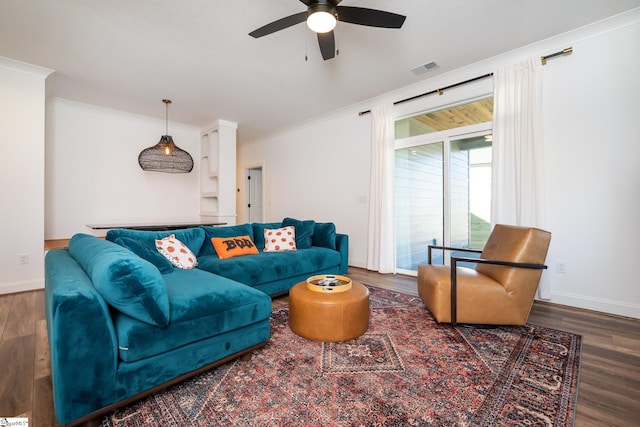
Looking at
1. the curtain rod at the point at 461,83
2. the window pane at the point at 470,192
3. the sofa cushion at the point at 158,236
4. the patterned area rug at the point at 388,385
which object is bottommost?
the patterned area rug at the point at 388,385

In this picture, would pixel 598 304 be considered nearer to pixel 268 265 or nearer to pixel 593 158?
pixel 593 158

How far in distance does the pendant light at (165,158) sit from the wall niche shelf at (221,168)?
2.61ft

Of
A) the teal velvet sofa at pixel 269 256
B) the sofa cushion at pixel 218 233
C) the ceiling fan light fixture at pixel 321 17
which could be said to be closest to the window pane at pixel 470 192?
the teal velvet sofa at pixel 269 256

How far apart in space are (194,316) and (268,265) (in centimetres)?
147

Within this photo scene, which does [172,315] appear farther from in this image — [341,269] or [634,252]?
[634,252]

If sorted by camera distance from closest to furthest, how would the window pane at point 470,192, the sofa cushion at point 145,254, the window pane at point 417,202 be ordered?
1. the sofa cushion at point 145,254
2. the window pane at point 470,192
3. the window pane at point 417,202

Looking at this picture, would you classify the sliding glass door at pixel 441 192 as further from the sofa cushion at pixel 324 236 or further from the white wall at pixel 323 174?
the sofa cushion at pixel 324 236

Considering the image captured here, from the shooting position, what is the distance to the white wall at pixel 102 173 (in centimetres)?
460

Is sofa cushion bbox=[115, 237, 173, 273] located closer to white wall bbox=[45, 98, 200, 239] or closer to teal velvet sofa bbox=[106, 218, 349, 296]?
teal velvet sofa bbox=[106, 218, 349, 296]

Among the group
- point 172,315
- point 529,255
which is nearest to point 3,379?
point 172,315

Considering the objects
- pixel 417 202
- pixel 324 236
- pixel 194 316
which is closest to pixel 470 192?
pixel 417 202

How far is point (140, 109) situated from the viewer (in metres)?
5.06

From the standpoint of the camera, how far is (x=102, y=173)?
5062mm

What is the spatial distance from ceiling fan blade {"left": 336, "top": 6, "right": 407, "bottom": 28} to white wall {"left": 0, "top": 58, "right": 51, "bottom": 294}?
4.05 metres
